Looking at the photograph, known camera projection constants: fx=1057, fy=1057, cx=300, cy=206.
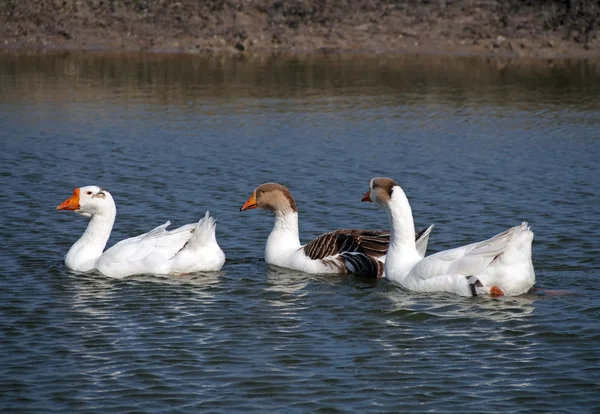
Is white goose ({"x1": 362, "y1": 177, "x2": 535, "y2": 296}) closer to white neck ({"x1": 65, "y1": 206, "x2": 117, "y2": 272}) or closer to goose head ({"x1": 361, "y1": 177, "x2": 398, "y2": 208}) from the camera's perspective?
goose head ({"x1": 361, "y1": 177, "x2": 398, "y2": 208})

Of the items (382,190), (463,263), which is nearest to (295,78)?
(382,190)

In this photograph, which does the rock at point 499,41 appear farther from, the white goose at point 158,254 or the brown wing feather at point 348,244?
the white goose at point 158,254

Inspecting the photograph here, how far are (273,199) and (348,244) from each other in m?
1.05

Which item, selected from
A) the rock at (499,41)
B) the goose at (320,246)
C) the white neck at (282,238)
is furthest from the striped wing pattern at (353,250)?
the rock at (499,41)

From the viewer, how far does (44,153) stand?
17.1m

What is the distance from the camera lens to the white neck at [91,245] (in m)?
11.0

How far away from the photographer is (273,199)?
11.5m

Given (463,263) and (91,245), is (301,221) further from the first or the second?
(463,263)

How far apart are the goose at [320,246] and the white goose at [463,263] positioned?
365mm

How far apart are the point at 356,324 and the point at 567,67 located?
59.9 ft

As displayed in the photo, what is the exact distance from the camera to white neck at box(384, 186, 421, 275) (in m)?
10.5

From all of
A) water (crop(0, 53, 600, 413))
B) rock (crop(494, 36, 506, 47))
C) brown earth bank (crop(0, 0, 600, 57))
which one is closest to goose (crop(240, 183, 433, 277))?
water (crop(0, 53, 600, 413))

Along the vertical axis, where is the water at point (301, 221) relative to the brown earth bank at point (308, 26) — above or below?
below

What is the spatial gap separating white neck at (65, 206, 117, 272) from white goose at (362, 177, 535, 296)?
3.04 metres
